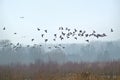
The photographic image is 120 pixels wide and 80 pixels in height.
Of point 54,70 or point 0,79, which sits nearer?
point 0,79

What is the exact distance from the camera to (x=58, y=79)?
20.7 meters

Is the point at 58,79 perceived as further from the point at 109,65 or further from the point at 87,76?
the point at 109,65

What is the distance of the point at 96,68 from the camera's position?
31047 mm

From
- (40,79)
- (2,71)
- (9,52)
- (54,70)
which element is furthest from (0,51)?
(40,79)

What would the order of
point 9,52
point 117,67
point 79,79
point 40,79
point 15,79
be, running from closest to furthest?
1. point 79,79
2. point 40,79
3. point 15,79
4. point 117,67
5. point 9,52

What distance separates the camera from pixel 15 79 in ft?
78.6

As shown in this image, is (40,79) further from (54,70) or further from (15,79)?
(54,70)

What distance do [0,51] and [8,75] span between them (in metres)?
33.7

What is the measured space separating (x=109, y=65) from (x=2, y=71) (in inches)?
385

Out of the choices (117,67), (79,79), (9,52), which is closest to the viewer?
(79,79)

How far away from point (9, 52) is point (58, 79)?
35.5m

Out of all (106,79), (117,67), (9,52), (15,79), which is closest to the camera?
(106,79)

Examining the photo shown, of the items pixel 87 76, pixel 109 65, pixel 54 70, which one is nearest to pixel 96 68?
pixel 109 65

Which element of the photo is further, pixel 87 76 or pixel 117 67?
pixel 117 67
